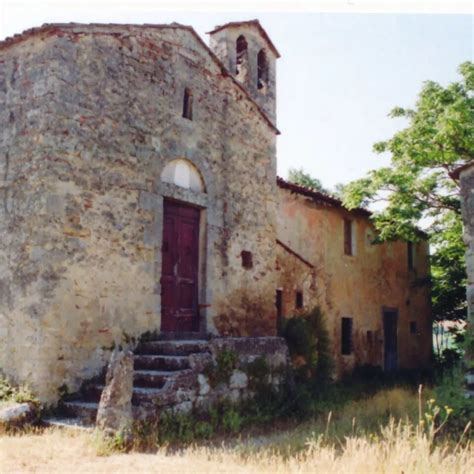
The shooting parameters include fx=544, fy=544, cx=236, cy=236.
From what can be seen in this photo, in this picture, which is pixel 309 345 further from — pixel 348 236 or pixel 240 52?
pixel 240 52

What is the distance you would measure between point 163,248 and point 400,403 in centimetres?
487

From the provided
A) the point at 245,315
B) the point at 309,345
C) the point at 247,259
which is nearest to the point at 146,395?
the point at 245,315

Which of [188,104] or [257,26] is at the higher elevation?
Answer: [257,26]

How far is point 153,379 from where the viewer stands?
7488 mm

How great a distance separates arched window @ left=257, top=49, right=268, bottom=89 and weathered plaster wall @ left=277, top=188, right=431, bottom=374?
283cm

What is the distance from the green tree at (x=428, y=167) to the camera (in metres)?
12.4

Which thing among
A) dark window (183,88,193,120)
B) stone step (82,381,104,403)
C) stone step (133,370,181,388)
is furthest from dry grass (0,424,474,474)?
dark window (183,88,193,120)

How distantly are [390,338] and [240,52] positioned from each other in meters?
9.95

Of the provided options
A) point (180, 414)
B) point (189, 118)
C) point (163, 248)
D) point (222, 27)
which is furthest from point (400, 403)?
point (222, 27)

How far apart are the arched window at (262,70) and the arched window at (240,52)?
1.73 feet

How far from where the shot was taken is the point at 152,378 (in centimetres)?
750

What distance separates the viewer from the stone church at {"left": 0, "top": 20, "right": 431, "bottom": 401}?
768 cm

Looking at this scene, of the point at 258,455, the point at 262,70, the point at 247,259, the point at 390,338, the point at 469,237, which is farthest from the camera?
the point at 390,338

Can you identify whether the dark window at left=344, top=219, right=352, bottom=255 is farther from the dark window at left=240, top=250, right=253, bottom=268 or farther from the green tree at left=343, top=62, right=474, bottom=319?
the dark window at left=240, top=250, right=253, bottom=268
